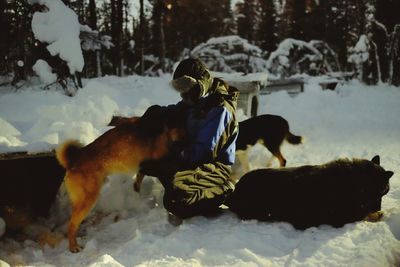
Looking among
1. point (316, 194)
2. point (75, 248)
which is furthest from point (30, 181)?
point (316, 194)

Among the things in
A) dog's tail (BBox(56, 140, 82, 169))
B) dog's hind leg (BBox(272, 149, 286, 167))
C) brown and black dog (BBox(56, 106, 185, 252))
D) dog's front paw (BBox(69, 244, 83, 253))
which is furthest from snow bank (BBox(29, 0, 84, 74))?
dog's front paw (BBox(69, 244, 83, 253))

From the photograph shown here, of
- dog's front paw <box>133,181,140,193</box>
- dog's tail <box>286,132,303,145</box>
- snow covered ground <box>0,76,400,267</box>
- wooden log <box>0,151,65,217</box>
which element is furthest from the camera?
dog's tail <box>286,132,303,145</box>

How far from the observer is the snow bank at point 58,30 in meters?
8.52

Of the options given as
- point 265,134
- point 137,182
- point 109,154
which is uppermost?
point 109,154

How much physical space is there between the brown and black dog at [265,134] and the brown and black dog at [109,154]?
2036 mm

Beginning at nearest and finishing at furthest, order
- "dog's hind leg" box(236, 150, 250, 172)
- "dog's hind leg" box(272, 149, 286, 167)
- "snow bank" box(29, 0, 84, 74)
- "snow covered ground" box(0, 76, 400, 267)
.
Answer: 1. "snow covered ground" box(0, 76, 400, 267)
2. "dog's hind leg" box(236, 150, 250, 172)
3. "dog's hind leg" box(272, 149, 286, 167)
4. "snow bank" box(29, 0, 84, 74)

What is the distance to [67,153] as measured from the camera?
334 cm

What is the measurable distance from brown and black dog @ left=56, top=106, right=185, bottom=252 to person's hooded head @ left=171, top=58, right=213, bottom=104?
0.36 m

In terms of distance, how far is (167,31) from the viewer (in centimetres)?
3334

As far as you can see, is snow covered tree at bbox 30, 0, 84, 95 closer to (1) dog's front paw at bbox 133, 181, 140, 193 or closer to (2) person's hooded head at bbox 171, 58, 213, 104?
(1) dog's front paw at bbox 133, 181, 140, 193

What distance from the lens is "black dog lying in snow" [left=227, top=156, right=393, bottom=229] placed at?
3479 millimetres

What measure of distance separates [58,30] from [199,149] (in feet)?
21.5

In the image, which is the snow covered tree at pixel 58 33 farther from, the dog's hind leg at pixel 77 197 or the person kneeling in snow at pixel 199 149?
the dog's hind leg at pixel 77 197

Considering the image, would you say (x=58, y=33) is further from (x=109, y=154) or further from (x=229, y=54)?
(x=229, y=54)
